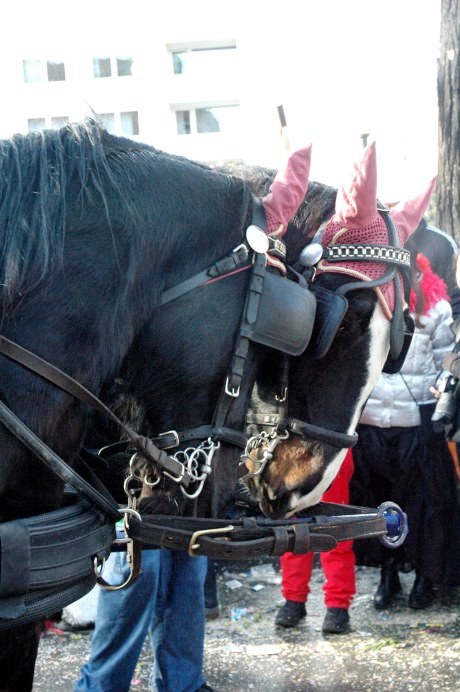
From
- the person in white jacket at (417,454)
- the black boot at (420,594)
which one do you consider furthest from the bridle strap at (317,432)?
the black boot at (420,594)

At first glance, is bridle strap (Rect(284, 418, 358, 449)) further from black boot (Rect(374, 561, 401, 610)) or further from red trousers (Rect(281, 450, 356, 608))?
black boot (Rect(374, 561, 401, 610))

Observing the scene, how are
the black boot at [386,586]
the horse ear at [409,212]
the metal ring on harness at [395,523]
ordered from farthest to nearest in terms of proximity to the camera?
the black boot at [386,586] < the metal ring on harness at [395,523] < the horse ear at [409,212]

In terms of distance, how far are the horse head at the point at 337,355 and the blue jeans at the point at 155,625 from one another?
3.95ft

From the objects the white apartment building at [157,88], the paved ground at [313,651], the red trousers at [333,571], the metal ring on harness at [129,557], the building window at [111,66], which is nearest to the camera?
the metal ring on harness at [129,557]

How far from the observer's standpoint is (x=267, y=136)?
4.31m

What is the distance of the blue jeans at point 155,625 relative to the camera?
3.25m

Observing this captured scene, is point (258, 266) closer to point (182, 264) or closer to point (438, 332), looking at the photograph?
point (182, 264)

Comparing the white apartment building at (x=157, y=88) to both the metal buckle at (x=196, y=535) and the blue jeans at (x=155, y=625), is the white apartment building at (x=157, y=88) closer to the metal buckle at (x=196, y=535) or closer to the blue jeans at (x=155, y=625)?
the metal buckle at (x=196, y=535)

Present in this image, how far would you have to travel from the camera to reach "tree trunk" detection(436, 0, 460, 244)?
5492 mm

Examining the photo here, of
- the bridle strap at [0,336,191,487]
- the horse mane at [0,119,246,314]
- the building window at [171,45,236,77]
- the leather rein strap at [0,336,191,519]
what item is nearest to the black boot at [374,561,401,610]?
the bridle strap at [0,336,191,487]

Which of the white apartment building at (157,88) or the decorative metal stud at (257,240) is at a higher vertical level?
the white apartment building at (157,88)

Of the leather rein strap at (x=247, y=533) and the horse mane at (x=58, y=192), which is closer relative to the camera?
the horse mane at (x=58, y=192)

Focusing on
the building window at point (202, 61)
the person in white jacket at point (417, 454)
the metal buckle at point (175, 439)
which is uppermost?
the building window at point (202, 61)

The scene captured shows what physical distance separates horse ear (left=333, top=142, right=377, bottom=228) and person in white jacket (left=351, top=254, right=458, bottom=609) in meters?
2.54
